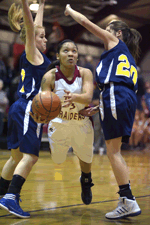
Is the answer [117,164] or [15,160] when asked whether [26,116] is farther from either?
[117,164]

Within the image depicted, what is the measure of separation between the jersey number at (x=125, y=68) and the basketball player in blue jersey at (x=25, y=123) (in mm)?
755

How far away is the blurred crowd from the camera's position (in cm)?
847

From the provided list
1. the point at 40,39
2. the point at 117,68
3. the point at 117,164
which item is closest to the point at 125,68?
the point at 117,68

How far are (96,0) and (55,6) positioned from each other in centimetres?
156

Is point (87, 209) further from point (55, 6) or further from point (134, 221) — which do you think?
point (55, 6)

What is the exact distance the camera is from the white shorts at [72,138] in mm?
2943

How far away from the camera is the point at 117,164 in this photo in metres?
2.54

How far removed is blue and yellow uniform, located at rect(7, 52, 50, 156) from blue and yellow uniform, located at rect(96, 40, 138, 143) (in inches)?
22.9

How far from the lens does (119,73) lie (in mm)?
2607

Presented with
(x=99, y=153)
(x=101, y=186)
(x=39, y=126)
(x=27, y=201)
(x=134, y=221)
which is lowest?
(x=99, y=153)

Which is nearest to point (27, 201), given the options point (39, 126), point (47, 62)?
point (39, 126)

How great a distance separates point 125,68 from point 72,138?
32.7 inches

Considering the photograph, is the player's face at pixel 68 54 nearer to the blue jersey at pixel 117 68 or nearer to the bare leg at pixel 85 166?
the blue jersey at pixel 117 68

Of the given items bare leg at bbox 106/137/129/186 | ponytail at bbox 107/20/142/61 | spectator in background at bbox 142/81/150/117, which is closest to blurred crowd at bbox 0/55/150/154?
spectator in background at bbox 142/81/150/117
